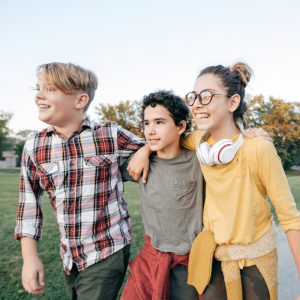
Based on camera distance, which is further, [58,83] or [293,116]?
→ [293,116]

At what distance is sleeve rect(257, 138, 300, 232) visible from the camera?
4.63 feet

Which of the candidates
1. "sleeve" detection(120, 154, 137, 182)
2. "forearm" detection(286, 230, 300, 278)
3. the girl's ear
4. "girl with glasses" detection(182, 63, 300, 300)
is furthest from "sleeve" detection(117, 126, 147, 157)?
"forearm" detection(286, 230, 300, 278)

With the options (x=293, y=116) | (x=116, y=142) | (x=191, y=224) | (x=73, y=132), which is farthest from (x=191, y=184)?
(x=293, y=116)

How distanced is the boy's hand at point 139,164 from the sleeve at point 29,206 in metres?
0.71

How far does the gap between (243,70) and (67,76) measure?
127 centimetres

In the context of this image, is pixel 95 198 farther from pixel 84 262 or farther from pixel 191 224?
pixel 191 224

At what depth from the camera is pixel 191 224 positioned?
180 centimetres

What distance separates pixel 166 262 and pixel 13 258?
2813mm

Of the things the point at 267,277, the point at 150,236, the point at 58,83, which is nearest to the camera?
the point at 267,277

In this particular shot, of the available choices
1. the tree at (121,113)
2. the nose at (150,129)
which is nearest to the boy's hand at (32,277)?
the nose at (150,129)

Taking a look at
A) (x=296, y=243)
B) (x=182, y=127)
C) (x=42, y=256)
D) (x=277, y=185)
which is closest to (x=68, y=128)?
(x=182, y=127)

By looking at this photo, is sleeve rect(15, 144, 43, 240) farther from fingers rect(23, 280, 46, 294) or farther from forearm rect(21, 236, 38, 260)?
fingers rect(23, 280, 46, 294)

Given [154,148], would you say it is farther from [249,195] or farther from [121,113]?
[121,113]

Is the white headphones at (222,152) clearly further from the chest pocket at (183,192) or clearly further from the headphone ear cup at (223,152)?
the chest pocket at (183,192)
